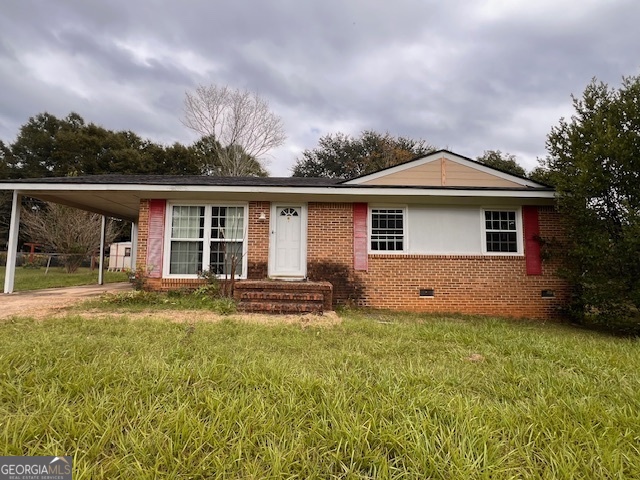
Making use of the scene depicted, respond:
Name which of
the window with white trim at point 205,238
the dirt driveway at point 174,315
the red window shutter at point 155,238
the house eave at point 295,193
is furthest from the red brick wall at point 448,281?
the red window shutter at point 155,238

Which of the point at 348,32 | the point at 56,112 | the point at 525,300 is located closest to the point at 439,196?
the point at 525,300

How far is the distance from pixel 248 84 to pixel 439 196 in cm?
1959

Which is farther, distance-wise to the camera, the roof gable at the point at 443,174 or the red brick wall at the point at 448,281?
the roof gable at the point at 443,174

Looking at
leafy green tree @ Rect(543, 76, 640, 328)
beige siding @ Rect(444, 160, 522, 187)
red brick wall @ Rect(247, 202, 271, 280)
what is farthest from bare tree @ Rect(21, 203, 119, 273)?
leafy green tree @ Rect(543, 76, 640, 328)

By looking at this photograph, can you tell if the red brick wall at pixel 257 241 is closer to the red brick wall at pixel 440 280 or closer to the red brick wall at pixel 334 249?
the red brick wall at pixel 440 280

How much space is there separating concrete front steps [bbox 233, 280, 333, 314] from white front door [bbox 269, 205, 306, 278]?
A: 1.35 m

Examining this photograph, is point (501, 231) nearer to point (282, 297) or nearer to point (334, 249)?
point (334, 249)

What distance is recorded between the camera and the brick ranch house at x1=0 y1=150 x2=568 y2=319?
7.51 m

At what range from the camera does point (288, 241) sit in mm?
7918

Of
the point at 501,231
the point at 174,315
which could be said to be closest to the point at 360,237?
the point at 501,231

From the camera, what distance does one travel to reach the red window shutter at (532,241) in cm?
757

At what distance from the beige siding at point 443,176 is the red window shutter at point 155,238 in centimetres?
554

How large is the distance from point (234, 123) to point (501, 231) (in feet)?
68.3

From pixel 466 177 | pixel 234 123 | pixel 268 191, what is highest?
pixel 234 123
